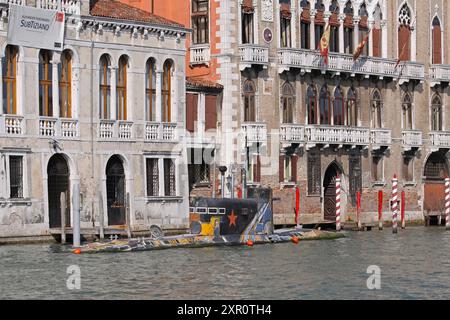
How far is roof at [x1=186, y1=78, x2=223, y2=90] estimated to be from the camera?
2211 inches

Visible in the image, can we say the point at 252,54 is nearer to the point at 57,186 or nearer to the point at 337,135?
the point at 337,135

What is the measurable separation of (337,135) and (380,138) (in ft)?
10.7

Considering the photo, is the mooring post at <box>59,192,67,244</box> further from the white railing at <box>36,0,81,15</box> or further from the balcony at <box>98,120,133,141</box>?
the white railing at <box>36,0,81,15</box>

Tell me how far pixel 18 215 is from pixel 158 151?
25.0 ft

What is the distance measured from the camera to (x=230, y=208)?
48594 mm

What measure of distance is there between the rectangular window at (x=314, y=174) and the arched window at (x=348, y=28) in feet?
17.6

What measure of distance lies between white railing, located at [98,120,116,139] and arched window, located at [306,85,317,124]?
12010 millimetres

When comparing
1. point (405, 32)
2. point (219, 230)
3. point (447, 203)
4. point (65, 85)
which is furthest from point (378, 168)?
point (65, 85)

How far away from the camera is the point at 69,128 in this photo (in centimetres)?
5028

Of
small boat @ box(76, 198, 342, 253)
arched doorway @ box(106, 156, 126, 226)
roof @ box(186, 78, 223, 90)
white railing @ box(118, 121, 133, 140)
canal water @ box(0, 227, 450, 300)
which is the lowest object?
canal water @ box(0, 227, 450, 300)

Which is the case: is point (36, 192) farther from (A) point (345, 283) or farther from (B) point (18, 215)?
(A) point (345, 283)

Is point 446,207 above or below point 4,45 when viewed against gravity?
below

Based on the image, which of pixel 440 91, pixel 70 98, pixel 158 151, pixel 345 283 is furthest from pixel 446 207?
pixel 345 283

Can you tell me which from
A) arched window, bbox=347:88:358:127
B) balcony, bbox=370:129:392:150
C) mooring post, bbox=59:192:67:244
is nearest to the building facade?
mooring post, bbox=59:192:67:244
